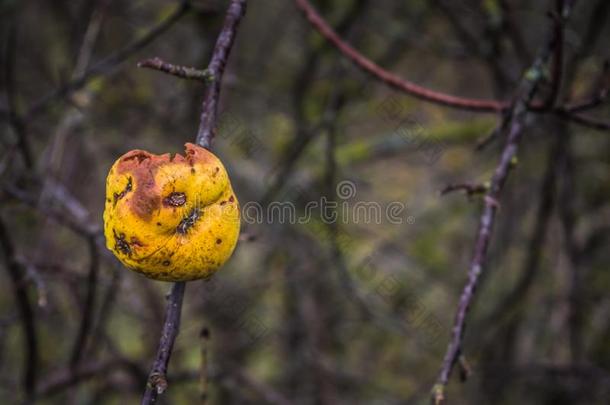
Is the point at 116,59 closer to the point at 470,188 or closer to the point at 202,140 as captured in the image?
the point at 202,140

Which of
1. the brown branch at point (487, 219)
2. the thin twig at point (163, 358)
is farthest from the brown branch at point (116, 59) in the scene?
the thin twig at point (163, 358)

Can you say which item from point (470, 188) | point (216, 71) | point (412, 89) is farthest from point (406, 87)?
point (216, 71)

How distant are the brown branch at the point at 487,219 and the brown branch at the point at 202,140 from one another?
55 cm

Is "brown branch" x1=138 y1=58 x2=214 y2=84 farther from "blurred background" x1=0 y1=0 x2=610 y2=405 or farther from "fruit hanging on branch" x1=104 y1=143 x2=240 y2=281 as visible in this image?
"blurred background" x1=0 y1=0 x2=610 y2=405

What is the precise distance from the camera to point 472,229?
155 inches

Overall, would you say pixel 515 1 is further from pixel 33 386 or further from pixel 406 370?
pixel 33 386

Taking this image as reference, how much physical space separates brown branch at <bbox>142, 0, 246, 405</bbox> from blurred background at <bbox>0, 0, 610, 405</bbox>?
129cm

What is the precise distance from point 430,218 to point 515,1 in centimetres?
135

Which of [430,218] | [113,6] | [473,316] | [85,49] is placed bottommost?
[473,316]

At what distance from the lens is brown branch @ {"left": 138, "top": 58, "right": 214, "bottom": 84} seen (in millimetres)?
1077

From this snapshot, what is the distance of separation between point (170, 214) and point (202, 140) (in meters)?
0.15

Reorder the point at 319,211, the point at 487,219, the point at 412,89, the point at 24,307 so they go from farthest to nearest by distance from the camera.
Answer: the point at 319,211 < the point at 24,307 < the point at 412,89 < the point at 487,219

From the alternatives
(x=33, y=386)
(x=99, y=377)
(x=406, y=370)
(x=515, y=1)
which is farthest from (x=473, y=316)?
(x=33, y=386)

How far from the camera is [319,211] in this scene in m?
3.36
